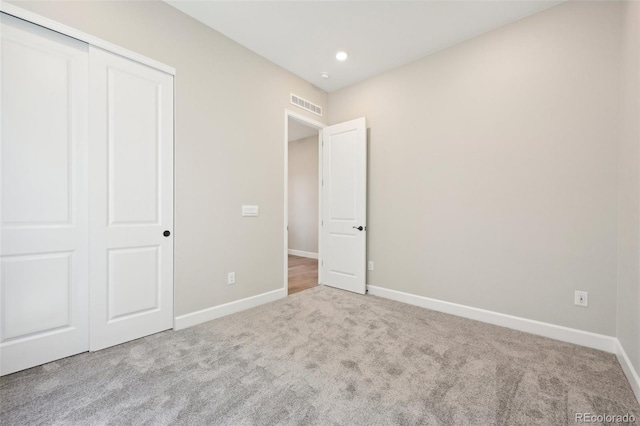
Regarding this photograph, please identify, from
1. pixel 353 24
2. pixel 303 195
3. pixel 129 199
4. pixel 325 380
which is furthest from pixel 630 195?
pixel 303 195

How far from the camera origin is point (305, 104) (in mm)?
3742

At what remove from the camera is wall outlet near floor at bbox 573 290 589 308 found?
224 cm

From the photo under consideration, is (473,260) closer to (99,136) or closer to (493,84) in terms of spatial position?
(493,84)

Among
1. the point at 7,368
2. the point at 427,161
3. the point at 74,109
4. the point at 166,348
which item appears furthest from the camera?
the point at 427,161

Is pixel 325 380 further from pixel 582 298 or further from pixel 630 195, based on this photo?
pixel 630 195

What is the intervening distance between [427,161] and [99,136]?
317 centimetres

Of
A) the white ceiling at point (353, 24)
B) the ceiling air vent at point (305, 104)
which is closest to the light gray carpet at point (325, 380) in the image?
the ceiling air vent at point (305, 104)

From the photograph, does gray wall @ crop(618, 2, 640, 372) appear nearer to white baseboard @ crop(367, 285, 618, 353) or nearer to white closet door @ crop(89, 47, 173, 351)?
white baseboard @ crop(367, 285, 618, 353)

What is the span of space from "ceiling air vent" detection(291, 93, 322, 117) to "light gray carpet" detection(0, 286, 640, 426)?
2.80 metres

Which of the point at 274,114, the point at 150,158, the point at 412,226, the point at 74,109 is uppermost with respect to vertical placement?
the point at 274,114

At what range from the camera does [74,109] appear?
78.1 inches


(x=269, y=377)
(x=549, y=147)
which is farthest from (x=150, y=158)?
(x=549, y=147)

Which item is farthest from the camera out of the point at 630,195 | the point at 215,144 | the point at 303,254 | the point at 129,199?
the point at 303,254

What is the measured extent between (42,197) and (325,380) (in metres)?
2.31
